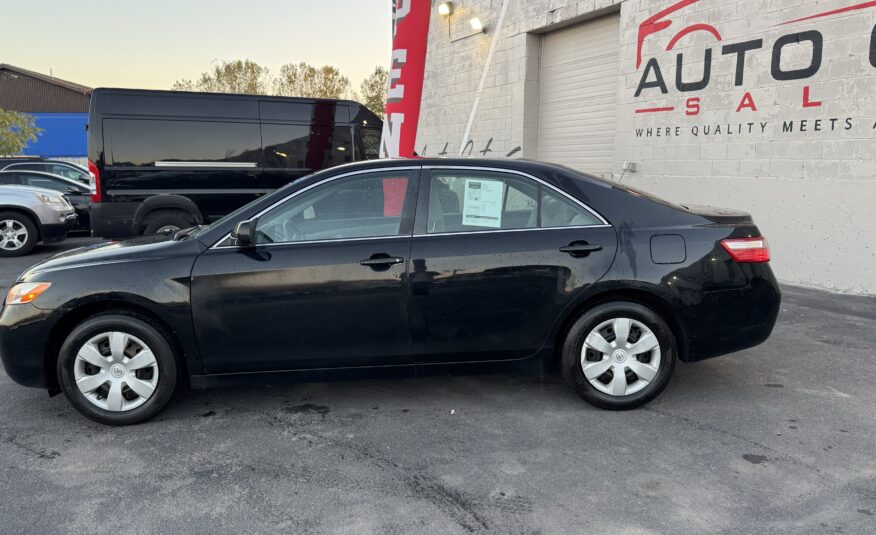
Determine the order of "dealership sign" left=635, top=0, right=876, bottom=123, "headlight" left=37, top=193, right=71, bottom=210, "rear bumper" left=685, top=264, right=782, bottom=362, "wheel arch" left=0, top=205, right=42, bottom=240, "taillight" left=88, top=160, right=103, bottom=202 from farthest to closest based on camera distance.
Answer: "headlight" left=37, top=193, right=71, bottom=210 < "wheel arch" left=0, top=205, right=42, bottom=240 < "taillight" left=88, top=160, right=103, bottom=202 < "dealership sign" left=635, top=0, right=876, bottom=123 < "rear bumper" left=685, top=264, right=782, bottom=362

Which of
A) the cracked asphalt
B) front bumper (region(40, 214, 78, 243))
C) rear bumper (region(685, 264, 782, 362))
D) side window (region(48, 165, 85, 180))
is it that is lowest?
the cracked asphalt

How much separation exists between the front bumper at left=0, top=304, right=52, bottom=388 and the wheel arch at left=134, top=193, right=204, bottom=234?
16.4ft

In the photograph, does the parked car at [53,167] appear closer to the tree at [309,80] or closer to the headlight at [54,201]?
the headlight at [54,201]

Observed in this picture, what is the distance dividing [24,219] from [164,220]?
3.65 m

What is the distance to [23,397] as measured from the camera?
4230mm

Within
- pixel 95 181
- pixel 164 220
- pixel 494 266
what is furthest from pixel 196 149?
pixel 494 266

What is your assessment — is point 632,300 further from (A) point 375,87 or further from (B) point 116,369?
(A) point 375,87

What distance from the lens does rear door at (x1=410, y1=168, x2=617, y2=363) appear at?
3768 millimetres

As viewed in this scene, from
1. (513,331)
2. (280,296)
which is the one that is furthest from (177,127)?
(513,331)

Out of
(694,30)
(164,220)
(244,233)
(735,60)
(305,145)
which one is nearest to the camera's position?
(244,233)

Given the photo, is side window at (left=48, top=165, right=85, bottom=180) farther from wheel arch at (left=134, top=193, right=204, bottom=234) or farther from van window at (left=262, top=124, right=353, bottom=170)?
van window at (left=262, top=124, right=353, bottom=170)

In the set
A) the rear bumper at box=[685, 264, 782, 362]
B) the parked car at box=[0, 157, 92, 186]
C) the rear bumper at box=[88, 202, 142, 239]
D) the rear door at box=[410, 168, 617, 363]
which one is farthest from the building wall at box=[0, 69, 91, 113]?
the rear bumper at box=[685, 264, 782, 362]

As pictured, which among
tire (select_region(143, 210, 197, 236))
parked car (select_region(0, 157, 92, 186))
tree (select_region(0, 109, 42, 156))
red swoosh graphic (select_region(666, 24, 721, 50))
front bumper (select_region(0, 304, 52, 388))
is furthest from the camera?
tree (select_region(0, 109, 42, 156))

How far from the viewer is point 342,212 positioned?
3.94 meters
